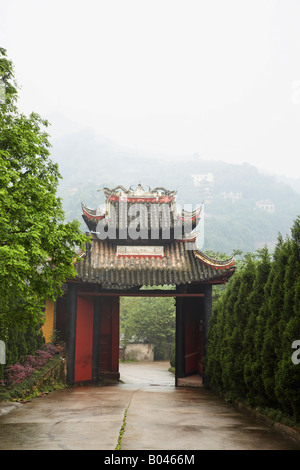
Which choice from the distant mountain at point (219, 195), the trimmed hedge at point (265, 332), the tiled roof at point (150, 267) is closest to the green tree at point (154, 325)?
the tiled roof at point (150, 267)

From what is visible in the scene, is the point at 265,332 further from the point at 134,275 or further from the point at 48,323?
the point at 48,323

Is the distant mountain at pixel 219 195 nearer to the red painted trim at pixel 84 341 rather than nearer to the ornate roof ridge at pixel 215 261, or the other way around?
the ornate roof ridge at pixel 215 261

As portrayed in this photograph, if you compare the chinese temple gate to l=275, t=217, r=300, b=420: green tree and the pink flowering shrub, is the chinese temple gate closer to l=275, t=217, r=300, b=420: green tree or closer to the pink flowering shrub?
the pink flowering shrub

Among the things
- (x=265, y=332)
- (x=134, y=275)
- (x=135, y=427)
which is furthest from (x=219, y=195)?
(x=135, y=427)

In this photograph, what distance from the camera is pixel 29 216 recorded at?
8.65 m

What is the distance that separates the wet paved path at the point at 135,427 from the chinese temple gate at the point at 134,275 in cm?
555

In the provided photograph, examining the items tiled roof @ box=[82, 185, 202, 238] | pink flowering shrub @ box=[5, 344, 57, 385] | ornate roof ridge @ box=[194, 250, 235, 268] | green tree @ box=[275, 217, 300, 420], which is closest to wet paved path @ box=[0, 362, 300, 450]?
green tree @ box=[275, 217, 300, 420]

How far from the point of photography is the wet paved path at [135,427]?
6.02 m

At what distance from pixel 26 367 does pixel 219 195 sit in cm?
16493

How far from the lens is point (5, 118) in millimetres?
9594

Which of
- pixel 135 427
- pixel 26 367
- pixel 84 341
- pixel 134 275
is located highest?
pixel 134 275
